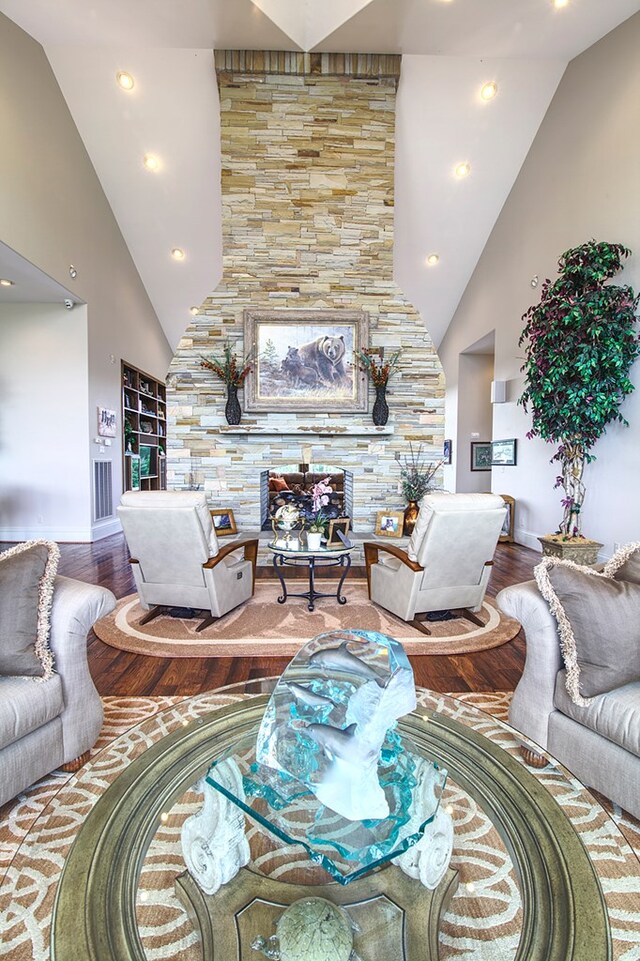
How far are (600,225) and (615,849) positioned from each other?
541 cm

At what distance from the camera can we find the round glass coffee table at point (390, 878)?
0.73 metres

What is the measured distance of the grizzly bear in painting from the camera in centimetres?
530

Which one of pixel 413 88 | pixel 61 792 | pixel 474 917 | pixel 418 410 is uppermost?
pixel 413 88

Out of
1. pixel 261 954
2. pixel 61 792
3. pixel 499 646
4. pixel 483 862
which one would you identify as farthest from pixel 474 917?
pixel 499 646

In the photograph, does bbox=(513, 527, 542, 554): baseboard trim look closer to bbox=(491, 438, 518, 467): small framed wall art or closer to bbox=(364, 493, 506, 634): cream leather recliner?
bbox=(491, 438, 518, 467): small framed wall art

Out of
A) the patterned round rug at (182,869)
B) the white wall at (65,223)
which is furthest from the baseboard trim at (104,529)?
the patterned round rug at (182,869)

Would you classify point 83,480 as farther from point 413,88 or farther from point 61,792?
point 413,88

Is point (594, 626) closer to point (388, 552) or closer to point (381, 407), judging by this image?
point (388, 552)

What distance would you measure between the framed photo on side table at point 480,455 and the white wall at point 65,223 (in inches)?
257

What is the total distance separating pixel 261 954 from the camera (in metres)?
0.82

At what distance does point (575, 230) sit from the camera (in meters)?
4.90

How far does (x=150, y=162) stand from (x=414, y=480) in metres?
5.40

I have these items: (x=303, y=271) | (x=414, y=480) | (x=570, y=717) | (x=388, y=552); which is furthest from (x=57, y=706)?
(x=303, y=271)

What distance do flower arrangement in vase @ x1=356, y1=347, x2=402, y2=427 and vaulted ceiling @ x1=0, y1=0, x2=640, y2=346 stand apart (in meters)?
2.77
